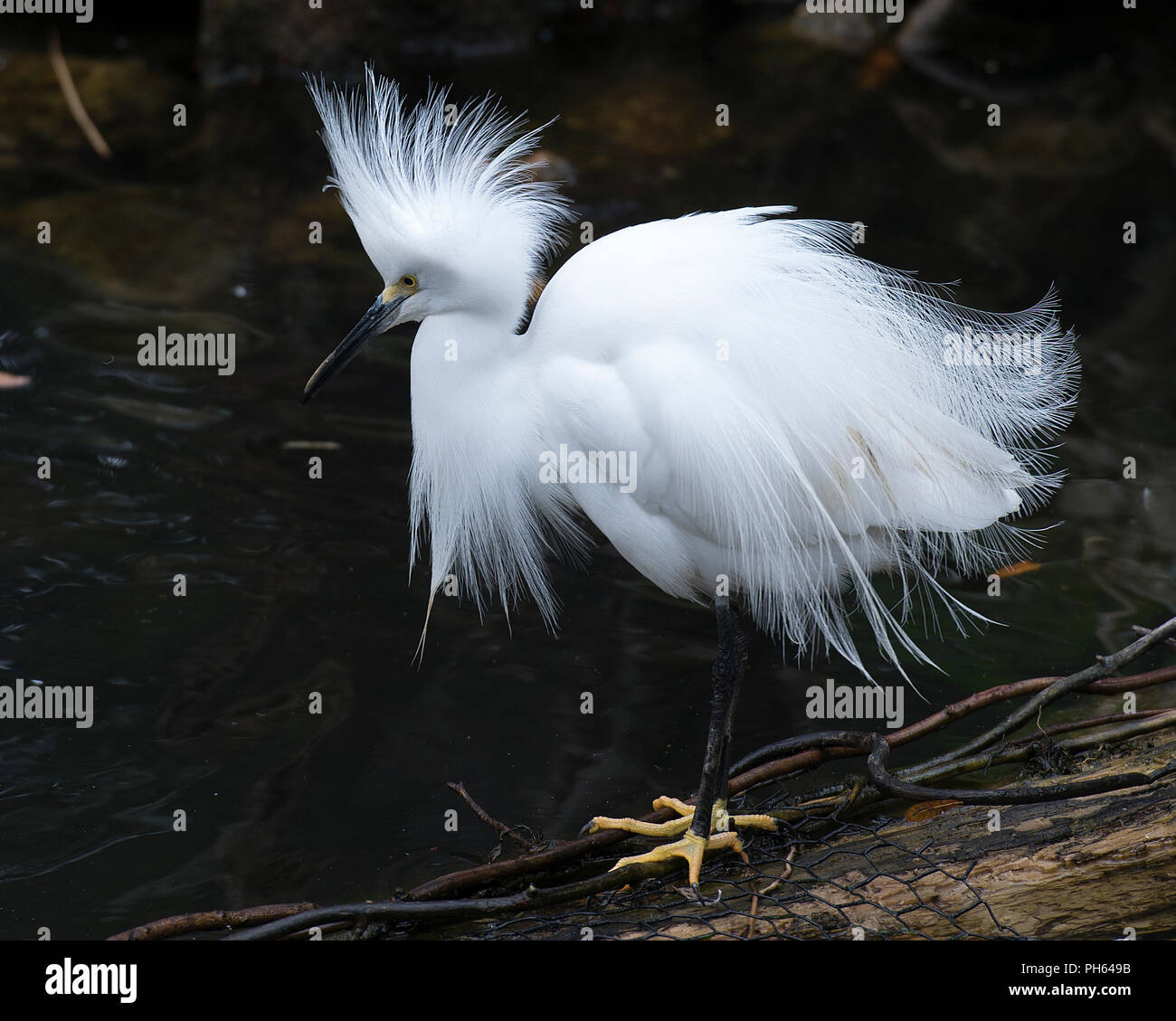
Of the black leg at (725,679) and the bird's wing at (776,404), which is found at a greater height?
A: the bird's wing at (776,404)

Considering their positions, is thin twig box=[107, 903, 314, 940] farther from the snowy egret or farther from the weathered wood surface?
the snowy egret

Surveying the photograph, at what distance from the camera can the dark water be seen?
2.71 metres

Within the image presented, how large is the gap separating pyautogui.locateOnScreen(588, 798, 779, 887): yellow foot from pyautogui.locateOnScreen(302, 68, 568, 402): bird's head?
989mm

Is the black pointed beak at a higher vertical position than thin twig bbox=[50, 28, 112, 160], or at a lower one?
lower

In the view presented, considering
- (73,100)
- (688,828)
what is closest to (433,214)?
(688,828)

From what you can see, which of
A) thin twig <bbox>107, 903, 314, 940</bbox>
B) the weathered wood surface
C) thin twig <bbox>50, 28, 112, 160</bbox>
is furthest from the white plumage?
thin twig <bbox>50, 28, 112, 160</bbox>

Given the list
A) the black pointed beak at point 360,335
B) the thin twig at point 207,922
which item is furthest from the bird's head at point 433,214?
the thin twig at point 207,922

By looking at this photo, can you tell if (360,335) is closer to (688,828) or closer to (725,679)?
(725,679)

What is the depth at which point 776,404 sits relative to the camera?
231 cm

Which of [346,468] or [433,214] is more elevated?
[433,214]

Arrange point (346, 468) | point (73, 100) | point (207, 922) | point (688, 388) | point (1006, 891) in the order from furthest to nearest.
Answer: point (73, 100), point (346, 468), point (688, 388), point (1006, 891), point (207, 922)

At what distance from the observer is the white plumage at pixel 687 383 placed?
228 centimetres

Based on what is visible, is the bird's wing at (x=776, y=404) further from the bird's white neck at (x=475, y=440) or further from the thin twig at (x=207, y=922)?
the thin twig at (x=207, y=922)

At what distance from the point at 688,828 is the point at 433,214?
1245 mm
